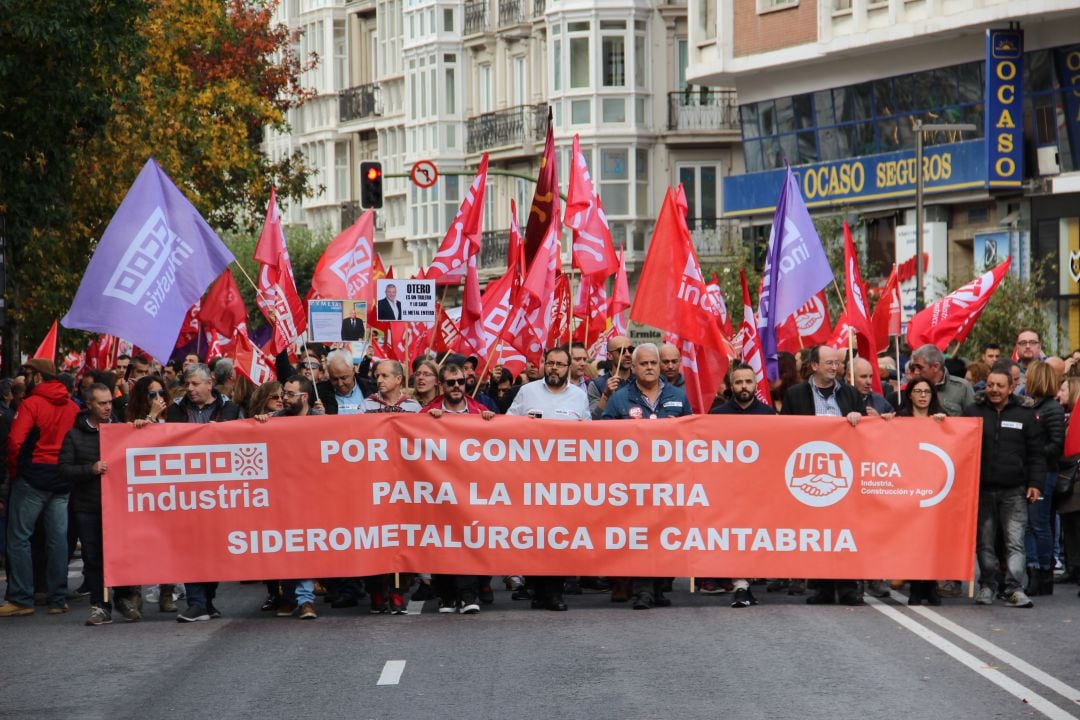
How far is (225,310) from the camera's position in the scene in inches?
1053

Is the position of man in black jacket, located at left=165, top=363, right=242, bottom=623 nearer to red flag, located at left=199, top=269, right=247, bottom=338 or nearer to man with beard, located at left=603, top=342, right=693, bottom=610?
man with beard, located at left=603, top=342, right=693, bottom=610

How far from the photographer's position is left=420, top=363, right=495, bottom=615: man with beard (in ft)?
49.8

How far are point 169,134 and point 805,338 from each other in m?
14.7

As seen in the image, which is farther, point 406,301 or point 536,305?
point 406,301

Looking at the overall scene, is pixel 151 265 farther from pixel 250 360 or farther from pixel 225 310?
pixel 225 310

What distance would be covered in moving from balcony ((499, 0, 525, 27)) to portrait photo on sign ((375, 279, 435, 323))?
41.7 meters

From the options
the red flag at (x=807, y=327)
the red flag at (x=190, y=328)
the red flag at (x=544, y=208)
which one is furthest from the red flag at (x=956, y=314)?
the red flag at (x=190, y=328)

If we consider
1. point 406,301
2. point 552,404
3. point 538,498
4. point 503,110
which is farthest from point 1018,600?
point 503,110

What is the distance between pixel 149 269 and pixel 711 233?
42096 mm

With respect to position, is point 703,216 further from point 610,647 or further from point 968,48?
point 610,647

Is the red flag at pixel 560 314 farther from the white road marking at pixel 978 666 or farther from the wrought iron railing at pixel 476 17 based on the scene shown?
the wrought iron railing at pixel 476 17

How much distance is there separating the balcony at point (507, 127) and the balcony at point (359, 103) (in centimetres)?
817

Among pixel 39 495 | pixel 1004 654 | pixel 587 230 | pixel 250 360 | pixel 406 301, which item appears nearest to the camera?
pixel 1004 654

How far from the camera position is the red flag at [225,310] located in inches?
1030
